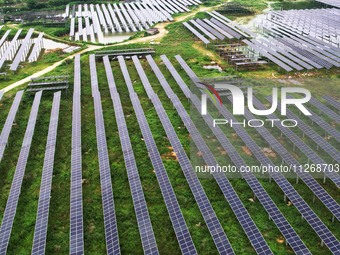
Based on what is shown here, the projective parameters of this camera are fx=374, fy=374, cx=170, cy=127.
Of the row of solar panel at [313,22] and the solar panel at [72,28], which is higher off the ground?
the solar panel at [72,28]

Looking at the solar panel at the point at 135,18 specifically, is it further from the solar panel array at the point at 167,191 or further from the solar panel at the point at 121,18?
the solar panel array at the point at 167,191

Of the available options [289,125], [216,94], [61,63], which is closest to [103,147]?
[216,94]

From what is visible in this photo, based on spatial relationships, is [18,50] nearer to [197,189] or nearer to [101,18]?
[101,18]

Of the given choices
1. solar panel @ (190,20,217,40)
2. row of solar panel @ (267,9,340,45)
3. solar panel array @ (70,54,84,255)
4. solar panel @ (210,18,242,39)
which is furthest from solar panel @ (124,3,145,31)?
solar panel array @ (70,54,84,255)

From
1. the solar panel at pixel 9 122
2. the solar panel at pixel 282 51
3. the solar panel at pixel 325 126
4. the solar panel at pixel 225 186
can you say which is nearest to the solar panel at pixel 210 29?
the solar panel at pixel 282 51

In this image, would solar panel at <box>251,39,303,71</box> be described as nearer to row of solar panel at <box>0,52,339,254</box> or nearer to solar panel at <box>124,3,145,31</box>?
row of solar panel at <box>0,52,339,254</box>
